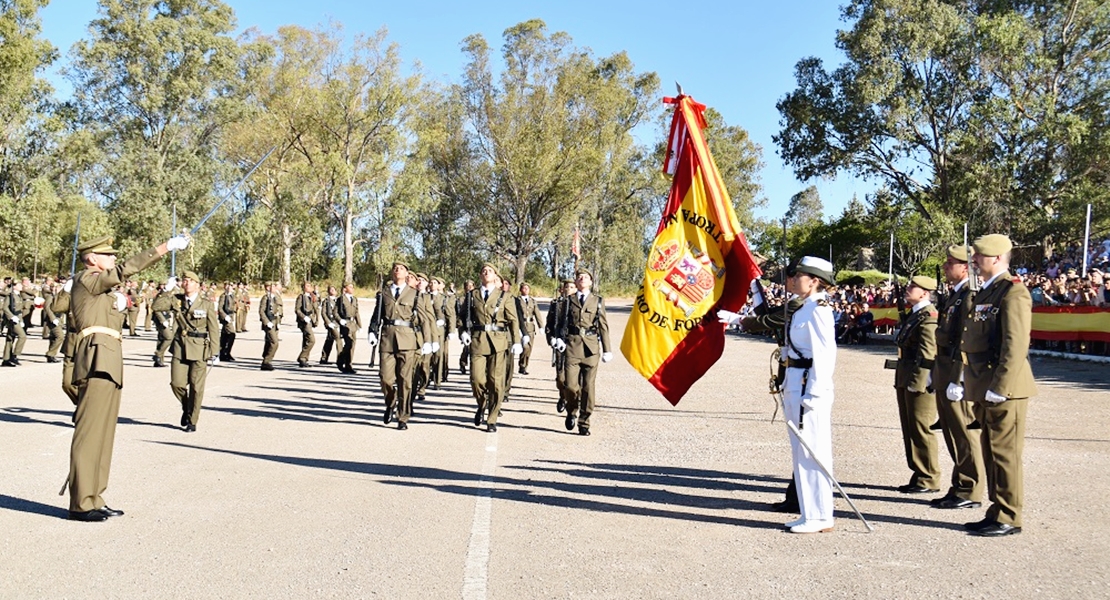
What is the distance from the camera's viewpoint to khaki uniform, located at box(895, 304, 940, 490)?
7367 millimetres

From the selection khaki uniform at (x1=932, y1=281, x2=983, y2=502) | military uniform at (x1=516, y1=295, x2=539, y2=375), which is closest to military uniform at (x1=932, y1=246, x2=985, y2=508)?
khaki uniform at (x1=932, y1=281, x2=983, y2=502)

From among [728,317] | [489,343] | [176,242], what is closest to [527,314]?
[489,343]

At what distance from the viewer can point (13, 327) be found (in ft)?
60.3

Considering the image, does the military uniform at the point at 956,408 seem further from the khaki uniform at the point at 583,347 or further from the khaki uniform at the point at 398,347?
the khaki uniform at the point at 398,347

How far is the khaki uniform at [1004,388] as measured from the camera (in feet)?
19.8

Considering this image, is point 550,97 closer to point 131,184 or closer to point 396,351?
point 131,184

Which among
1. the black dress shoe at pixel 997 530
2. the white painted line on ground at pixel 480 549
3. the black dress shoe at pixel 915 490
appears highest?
the black dress shoe at pixel 915 490

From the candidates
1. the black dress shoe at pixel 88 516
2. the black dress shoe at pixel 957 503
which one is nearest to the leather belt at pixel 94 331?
the black dress shoe at pixel 88 516

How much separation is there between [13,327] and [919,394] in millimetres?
17245

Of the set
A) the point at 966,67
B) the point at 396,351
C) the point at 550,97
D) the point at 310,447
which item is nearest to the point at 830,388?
the point at 310,447

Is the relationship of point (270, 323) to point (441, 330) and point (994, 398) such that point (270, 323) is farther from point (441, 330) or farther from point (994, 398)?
point (994, 398)

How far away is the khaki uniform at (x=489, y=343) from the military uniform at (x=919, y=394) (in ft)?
14.8

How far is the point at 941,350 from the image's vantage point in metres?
7.18

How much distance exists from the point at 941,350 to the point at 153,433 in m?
7.76
